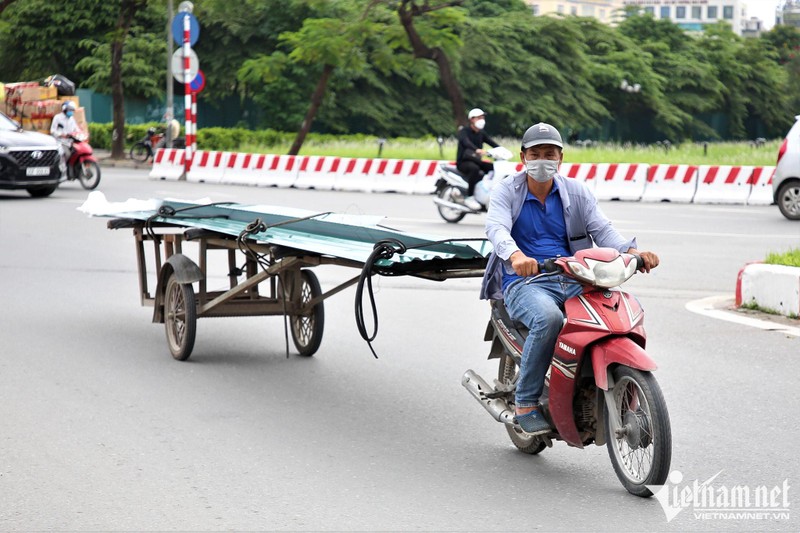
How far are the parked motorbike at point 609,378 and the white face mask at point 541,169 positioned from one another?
47cm

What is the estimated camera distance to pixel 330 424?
657cm

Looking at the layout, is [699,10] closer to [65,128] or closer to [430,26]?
[430,26]

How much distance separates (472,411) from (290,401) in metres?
1.06

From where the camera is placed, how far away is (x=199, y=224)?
8227 millimetres

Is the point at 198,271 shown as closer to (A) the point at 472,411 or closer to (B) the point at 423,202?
(A) the point at 472,411

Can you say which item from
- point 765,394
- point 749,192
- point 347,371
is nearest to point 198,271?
point 347,371

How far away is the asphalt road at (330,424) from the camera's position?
5051 millimetres

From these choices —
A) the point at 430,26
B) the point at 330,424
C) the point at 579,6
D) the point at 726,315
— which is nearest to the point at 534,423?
the point at 330,424

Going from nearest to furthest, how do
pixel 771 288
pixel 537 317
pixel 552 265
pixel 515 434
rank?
pixel 552 265 → pixel 537 317 → pixel 515 434 → pixel 771 288

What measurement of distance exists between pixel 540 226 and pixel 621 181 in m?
18.7

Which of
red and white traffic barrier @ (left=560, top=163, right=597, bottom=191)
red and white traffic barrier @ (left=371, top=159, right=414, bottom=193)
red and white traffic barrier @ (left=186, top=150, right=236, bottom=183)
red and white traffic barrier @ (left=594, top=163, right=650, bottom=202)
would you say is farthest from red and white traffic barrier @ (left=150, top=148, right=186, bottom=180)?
red and white traffic barrier @ (left=594, top=163, right=650, bottom=202)

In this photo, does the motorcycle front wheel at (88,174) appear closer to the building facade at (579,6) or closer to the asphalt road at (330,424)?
the asphalt road at (330,424)

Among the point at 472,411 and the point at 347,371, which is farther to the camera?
the point at 347,371

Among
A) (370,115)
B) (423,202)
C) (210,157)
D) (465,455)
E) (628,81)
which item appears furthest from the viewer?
(628,81)
